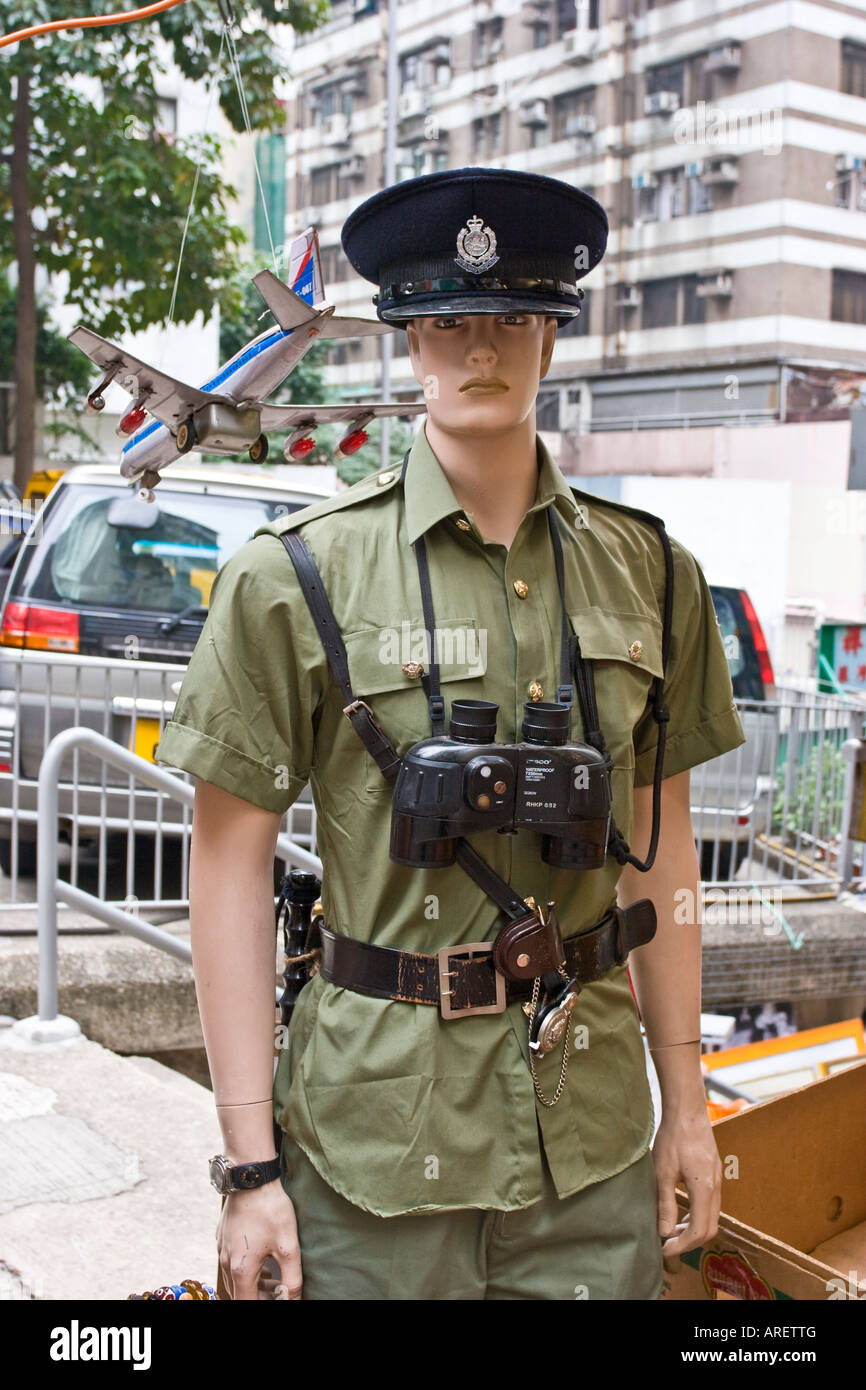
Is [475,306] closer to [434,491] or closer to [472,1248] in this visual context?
[434,491]

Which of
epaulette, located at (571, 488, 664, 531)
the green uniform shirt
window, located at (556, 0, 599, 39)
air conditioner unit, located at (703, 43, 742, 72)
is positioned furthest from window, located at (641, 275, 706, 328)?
the green uniform shirt

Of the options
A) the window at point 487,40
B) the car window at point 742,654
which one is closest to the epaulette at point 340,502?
the car window at point 742,654

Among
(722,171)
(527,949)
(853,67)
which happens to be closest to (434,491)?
(527,949)

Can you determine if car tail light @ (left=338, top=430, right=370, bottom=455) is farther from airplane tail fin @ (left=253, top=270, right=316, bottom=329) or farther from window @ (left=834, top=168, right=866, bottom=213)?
window @ (left=834, top=168, right=866, bottom=213)

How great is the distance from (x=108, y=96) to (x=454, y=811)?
745cm

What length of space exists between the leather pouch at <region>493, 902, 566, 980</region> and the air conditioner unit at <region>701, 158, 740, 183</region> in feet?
42.6

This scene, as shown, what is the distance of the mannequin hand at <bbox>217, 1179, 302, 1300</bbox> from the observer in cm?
157

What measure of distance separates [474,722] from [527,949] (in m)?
0.28

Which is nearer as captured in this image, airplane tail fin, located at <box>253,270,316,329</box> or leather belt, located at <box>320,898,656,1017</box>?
leather belt, located at <box>320,898,656,1017</box>

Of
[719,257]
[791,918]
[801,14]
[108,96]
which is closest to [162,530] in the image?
[791,918]

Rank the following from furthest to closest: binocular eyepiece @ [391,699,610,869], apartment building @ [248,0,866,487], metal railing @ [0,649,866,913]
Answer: apartment building @ [248,0,866,487] < metal railing @ [0,649,866,913] < binocular eyepiece @ [391,699,610,869]

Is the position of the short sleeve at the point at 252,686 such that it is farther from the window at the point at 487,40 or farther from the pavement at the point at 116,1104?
the window at the point at 487,40

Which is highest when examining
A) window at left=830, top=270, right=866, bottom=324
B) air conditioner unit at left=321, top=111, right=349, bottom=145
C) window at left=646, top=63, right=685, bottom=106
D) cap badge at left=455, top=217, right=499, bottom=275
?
window at left=646, top=63, right=685, bottom=106

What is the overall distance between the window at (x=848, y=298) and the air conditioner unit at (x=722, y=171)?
5.85 feet
